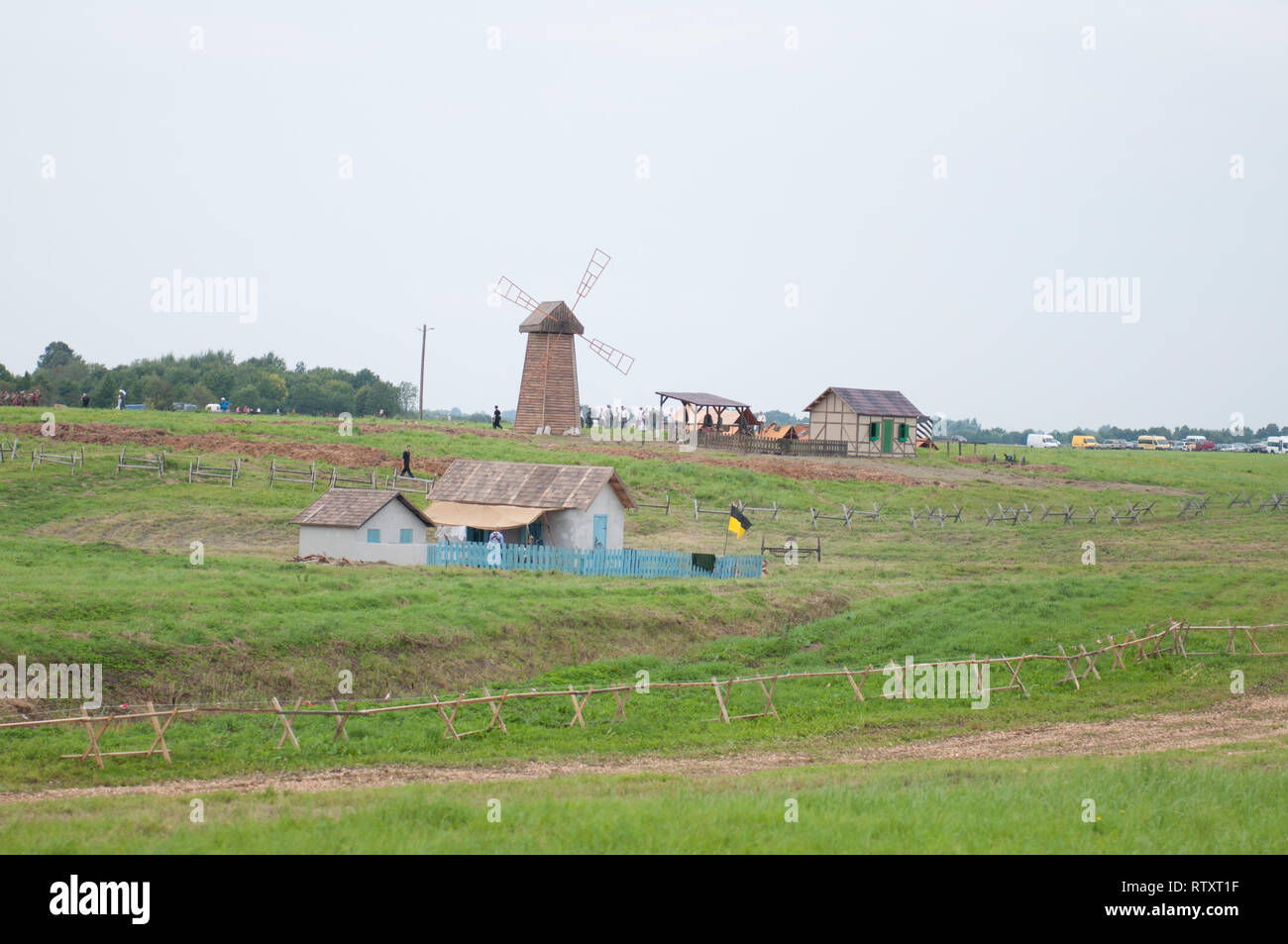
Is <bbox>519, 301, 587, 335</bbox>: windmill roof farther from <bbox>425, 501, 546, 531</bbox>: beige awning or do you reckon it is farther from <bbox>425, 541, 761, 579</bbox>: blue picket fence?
<bbox>425, 541, 761, 579</bbox>: blue picket fence

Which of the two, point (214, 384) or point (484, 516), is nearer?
point (484, 516)

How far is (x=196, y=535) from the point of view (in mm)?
39469

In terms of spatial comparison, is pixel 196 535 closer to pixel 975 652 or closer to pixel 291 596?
pixel 291 596

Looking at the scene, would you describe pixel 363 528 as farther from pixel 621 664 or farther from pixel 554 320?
pixel 554 320

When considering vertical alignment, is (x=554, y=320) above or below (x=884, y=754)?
above

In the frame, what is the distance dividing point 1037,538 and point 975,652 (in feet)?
77.1

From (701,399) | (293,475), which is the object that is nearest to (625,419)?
(701,399)

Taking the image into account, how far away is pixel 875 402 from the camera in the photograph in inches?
3226

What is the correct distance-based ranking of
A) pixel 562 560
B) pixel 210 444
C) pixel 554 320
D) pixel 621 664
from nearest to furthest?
pixel 621 664, pixel 562 560, pixel 210 444, pixel 554 320

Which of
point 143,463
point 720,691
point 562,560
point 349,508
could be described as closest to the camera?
point 720,691

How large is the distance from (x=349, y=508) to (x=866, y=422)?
52344 millimetres

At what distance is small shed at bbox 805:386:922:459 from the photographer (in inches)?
3167

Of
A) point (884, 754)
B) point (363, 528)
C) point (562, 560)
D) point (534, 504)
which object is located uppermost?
point (534, 504)
